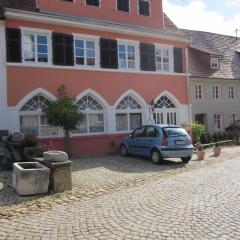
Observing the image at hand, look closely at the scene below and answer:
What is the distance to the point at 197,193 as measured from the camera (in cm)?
1052

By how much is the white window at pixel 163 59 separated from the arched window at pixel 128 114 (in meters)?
2.74

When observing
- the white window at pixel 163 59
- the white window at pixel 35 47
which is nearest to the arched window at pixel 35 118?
the white window at pixel 35 47

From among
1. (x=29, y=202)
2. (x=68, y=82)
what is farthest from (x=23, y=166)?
(x=68, y=82)

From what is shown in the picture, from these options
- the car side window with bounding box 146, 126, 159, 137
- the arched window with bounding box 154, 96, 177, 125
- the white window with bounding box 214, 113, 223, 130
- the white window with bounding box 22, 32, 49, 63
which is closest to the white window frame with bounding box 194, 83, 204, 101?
the white window with bounding box 214, 113, 223, 130

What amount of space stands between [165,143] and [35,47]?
8.02m

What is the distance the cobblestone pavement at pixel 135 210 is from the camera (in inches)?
285

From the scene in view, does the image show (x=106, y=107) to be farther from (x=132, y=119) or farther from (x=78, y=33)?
(x=78, y=33)

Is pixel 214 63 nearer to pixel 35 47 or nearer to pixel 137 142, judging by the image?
pixel 137 142

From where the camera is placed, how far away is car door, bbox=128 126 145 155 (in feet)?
61.8

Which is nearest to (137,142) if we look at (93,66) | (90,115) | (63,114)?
(63,114)

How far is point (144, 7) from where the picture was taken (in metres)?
25.4

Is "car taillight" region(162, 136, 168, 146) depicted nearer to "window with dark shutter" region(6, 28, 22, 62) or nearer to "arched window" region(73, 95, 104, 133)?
"arched window" region(73, 95, 104, 133)

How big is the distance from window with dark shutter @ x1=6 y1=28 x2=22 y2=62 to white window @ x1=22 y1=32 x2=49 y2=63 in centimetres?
30

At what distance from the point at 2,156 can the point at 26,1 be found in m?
8.78
